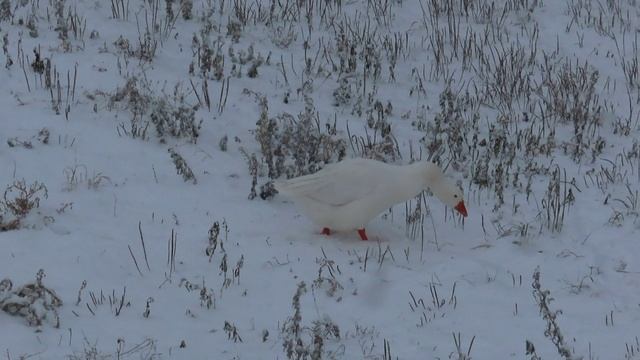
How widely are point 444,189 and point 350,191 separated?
682 mm

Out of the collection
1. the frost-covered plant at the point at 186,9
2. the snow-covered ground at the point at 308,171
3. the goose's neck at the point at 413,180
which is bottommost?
the snow-covered ground at the point at 308,171

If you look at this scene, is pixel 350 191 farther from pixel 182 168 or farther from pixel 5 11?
→ pixel 5 11

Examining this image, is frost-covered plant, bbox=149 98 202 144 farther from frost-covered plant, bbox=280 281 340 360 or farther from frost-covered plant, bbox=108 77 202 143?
frost-covered plant, bbox=280 281 340 360

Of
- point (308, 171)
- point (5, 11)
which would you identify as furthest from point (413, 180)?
point (5, 11)

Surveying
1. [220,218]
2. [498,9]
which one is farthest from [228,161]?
[498,9]

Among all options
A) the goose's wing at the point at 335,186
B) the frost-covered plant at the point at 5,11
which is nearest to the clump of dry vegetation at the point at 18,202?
the goose's wing at the point at 335,186

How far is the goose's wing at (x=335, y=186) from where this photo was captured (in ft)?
23.5

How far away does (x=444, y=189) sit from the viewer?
24.3 ft

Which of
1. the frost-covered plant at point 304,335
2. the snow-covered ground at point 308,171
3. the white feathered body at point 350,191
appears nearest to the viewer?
the frost-covered plant at point 304,335

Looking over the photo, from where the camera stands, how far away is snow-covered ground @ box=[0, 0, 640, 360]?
19.6 feet

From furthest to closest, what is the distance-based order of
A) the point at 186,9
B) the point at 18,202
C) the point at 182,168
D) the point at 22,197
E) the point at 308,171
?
the point at 186,9, the point at 308,171, the point at 182,168, the point at 22,197, the point at 18,202

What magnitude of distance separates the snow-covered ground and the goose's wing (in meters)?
0.33

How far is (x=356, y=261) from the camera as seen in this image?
6.97 metres

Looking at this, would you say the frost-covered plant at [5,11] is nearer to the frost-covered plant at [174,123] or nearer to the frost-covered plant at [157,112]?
the frost-covered plant at [157,112]
